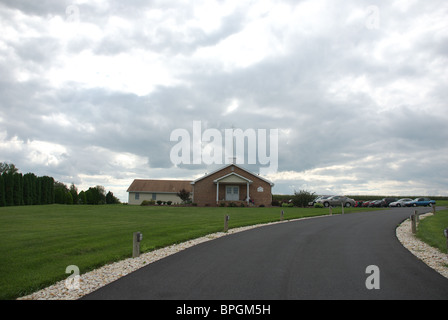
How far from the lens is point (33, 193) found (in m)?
45.6

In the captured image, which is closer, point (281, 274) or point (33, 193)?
point (281, 274)

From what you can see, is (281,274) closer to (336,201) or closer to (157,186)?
(336,201)

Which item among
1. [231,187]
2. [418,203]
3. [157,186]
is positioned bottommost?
[418,203]

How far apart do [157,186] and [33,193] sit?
65.3 ft

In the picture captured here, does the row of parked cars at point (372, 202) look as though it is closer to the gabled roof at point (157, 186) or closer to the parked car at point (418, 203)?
the parked car at point (418, 203)

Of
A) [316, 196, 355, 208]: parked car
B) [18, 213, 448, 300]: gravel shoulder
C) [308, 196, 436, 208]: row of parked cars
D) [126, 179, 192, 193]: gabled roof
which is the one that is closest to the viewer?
[18, 213, 448, 300]: gravel shoulder

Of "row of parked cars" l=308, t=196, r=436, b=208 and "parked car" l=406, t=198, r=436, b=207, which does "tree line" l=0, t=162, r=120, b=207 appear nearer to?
"row of parked cars" l=308, t=196, r=436, b=208

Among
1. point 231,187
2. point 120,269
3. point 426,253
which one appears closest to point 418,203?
point 231,187

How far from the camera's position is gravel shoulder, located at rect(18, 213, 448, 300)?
6.88 m

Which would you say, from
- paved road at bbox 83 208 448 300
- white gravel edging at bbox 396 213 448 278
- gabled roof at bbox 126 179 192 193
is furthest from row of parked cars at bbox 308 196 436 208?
paved road at bbox 83 208 448 300

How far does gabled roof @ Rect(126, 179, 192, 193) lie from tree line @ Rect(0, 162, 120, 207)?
743cm

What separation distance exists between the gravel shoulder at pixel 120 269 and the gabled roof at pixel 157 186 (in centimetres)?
4680
